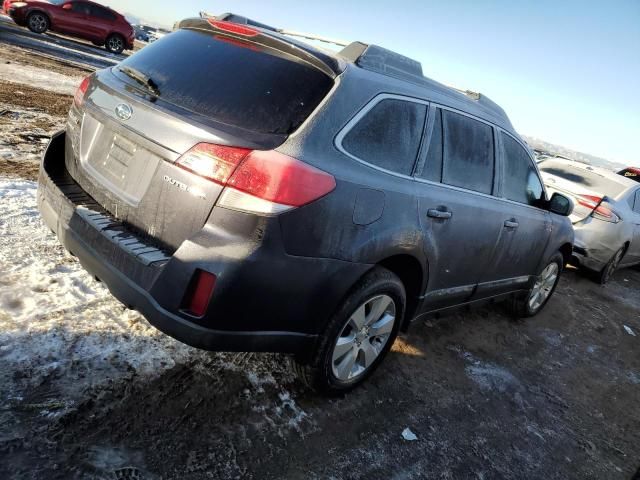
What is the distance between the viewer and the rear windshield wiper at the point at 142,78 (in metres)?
2.45

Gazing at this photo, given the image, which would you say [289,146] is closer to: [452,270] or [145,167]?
[145,167]

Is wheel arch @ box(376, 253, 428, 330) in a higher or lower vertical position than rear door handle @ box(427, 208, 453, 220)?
lower

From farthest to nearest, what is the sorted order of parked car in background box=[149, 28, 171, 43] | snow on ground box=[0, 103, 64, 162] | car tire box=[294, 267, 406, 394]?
snow on ground box=[0, 103, 64, 162] < parked car in background box=[149, 28, 171, 43] < car tire box=[294, 267, 406, 394]

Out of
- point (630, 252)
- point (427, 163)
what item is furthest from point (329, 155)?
point (630, 252)

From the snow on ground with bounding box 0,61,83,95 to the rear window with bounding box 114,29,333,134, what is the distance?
25.7ft

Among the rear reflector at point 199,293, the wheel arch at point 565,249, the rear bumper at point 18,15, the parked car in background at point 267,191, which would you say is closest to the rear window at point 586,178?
the wheel arch at point 565,249

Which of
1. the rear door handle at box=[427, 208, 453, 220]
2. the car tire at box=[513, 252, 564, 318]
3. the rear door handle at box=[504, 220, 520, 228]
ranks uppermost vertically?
the rear door handle at box=[427, 208, 453, 220]

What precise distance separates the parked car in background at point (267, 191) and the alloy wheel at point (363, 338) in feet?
0.04

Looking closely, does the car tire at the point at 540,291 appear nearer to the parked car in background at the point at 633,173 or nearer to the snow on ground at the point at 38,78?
the snow on ground at the point at 38,78

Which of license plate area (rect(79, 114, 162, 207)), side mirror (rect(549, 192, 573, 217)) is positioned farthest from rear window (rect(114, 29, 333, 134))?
side mirror (rect(549, 192, 573, 217))

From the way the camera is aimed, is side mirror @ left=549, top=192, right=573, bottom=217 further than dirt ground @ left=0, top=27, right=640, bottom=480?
Yes

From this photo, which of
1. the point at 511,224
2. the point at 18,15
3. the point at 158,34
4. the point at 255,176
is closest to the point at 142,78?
the point at 255,176

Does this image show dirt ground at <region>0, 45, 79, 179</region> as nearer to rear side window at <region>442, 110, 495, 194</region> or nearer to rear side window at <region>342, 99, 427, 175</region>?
rear side window at <region>342, 99, 427, 175</region>

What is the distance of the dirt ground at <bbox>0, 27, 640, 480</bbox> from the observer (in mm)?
2125
